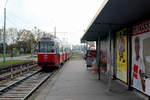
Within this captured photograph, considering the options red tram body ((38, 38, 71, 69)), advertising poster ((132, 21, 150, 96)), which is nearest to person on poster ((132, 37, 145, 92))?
advertising poster ((132, 21, 150, 96))

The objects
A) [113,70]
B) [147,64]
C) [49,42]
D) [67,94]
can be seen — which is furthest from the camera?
[49,42]

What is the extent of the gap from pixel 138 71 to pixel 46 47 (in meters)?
12.2

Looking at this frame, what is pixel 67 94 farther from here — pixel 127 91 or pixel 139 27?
pixel 139 27

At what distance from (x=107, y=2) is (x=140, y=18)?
3446 millimetres

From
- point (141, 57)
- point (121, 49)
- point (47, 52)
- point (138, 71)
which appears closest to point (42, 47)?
point (47, 52)

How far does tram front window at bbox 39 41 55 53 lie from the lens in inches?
779

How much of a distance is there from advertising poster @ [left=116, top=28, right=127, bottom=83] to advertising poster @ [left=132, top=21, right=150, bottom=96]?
1351mm

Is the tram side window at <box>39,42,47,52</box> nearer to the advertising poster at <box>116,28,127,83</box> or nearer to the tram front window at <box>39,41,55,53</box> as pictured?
the tram front window at <box>39,41,55,53</box>

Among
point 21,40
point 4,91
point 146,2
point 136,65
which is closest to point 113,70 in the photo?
point 136,65

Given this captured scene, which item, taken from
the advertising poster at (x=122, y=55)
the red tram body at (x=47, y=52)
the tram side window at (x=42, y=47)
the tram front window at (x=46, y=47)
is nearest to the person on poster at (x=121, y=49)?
the advertising poster at (x=122, y=55)

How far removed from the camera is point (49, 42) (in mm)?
19938

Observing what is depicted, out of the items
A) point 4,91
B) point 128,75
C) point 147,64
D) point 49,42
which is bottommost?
point 4,91

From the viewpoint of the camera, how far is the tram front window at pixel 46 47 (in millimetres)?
19781

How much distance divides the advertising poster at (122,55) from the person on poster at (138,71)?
154 centimetres
